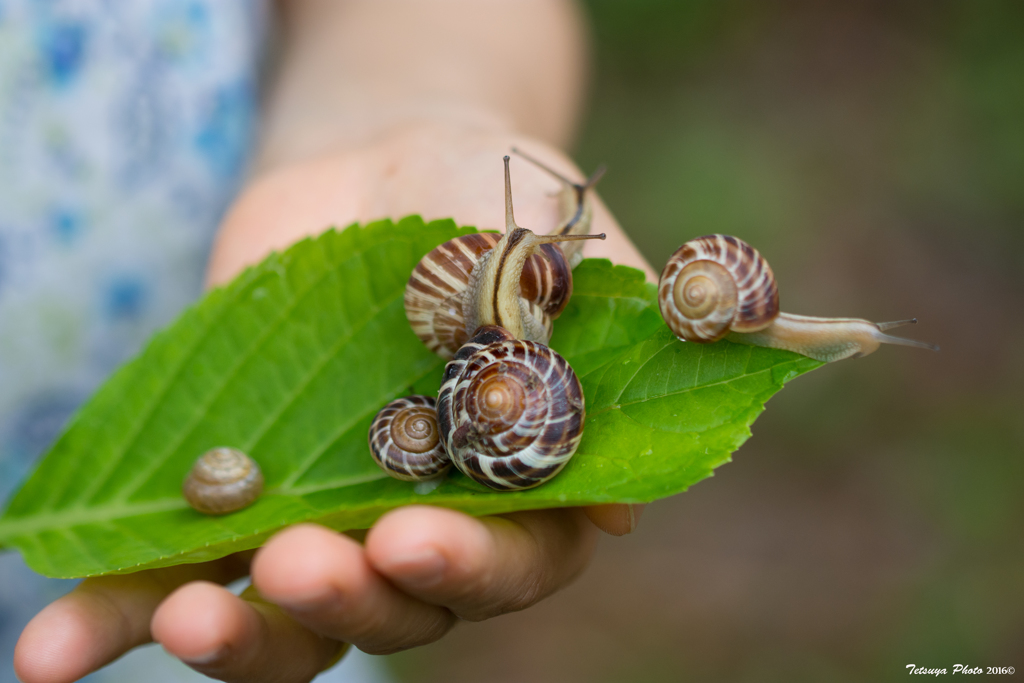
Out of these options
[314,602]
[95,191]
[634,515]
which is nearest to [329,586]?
[314,602]

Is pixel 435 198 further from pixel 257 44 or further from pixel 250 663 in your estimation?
pixel 257 44

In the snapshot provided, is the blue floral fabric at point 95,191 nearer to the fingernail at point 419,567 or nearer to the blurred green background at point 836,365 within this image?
the fingernail at point 419,567

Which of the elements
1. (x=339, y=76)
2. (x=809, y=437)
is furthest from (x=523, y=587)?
(x=809, y=437)

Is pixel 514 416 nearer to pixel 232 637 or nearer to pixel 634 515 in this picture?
pixel 634 515

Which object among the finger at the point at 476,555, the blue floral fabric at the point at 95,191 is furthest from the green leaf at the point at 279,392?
the blue floral fabric at the point at 95,191

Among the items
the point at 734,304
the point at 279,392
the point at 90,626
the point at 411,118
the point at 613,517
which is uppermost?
the point at 411,118
